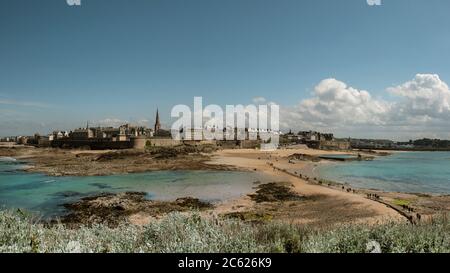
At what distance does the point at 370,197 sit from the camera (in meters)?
21.4

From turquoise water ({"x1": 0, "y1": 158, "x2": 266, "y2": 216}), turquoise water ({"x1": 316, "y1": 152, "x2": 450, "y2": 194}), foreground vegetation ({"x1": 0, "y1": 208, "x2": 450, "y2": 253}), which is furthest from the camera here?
turquoise water ({"x1": 316, "y1": 152, "x2": 450, "y2": 194})

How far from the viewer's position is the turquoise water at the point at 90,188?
22109mm

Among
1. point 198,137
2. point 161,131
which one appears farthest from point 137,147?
point 161,131

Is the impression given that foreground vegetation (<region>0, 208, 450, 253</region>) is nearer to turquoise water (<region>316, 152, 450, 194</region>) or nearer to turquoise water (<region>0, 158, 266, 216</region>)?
turquoise water (<region>0, 158, 266, 216</region>)

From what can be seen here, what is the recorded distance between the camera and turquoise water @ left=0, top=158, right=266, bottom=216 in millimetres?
22109

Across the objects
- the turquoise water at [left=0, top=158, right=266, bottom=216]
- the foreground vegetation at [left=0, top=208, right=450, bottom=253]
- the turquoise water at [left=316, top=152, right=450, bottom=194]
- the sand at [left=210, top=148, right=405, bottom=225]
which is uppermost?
the foreground vegetation at [left=0, top=208, right=450, bottom=253]

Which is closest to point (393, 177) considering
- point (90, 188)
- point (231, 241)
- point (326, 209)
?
point (326, 209)

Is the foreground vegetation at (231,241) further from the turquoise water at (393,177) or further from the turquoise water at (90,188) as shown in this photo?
the turquoise water at (393,177)

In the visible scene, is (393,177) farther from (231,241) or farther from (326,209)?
(231,241)

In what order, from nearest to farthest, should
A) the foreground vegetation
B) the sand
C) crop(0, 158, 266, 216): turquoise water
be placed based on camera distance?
the foreground vegetation, the sand, crop(0, 158, 266, 216): turquoise water

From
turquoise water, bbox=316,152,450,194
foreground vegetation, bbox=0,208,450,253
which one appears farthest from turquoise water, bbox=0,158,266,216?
foreground vegetation, bbox=0,208,450,253

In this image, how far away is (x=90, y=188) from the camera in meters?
27.5
